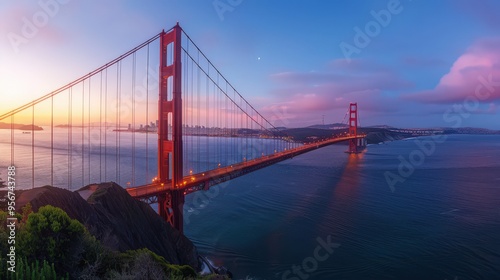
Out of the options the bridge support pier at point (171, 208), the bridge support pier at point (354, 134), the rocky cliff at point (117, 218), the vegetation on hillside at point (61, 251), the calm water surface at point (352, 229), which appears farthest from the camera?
the bridge support pier at point (354, 134)

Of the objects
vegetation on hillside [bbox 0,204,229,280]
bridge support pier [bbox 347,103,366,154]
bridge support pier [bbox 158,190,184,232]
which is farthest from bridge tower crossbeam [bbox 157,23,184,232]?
bridge support pier [bbox 347,103,366,154]

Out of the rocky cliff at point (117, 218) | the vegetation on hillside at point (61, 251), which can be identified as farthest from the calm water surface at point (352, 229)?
the vegetation on hillside at point (61, 251)

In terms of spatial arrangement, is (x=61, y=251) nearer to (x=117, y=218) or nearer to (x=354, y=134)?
(x=117, y=218)

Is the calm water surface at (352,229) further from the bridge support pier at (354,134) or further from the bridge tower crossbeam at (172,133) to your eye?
the bridge support pier at (354,134)

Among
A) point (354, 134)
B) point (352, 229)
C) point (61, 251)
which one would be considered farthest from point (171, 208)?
point (354, 134)

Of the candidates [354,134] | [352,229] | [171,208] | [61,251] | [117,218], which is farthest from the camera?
[354,134]

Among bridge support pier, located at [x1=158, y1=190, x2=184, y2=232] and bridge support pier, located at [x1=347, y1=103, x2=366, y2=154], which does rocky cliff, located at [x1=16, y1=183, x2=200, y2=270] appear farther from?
bridge support pier, located at [x1=347, y1=103, x2=366, y2=154]

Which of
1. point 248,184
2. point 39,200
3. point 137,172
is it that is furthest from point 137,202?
point 137,172

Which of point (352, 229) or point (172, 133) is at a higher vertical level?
point (172, 133)
